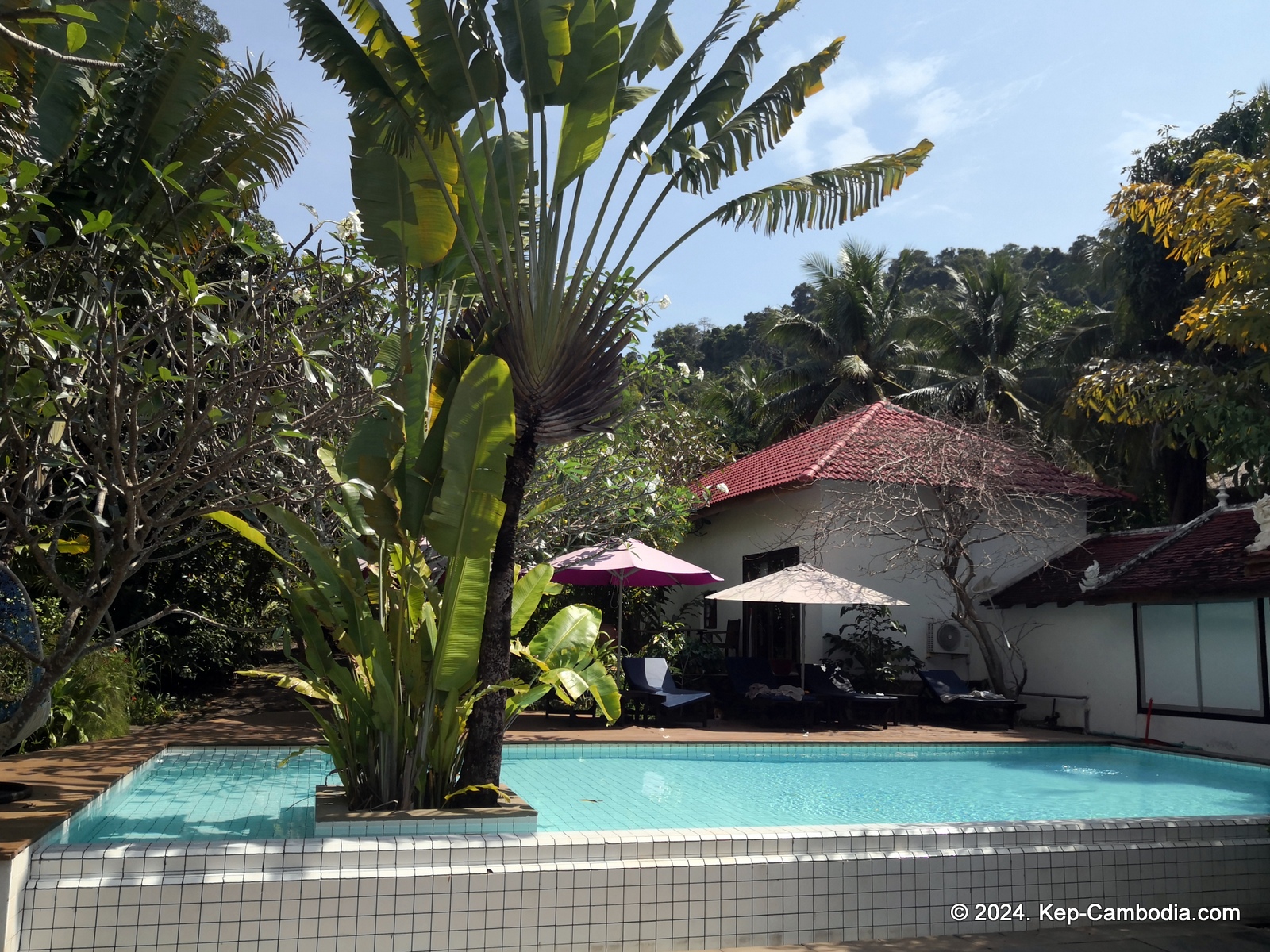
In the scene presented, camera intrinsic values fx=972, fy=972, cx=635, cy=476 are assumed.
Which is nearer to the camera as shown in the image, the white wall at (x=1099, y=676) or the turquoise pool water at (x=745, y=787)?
the turquoise pool water at (x=745, y=787)

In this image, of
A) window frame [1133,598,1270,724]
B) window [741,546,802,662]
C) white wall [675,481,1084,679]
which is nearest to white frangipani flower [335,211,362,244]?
white wall [675,481,1084,679]

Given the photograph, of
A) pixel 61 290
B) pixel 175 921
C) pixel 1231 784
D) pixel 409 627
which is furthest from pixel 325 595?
pixel 1231 784

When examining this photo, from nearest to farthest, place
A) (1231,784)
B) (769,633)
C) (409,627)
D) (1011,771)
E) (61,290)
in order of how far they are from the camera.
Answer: (409,627)
(61,290)
(1231,784)
(1011,771)
(769,633)

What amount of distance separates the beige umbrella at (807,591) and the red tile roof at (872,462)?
1.50 meters

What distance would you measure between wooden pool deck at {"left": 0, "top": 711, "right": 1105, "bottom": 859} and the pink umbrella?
5.69ft

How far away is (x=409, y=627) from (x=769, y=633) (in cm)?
1240

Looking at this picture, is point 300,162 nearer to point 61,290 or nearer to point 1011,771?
point 61,290

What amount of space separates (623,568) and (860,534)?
472 cm

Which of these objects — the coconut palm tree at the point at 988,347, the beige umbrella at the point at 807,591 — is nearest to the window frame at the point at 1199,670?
the beige umbrella at the point at 807,591

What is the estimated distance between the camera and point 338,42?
21.1 ft

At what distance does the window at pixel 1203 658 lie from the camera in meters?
12.8

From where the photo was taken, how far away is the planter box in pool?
5781 millimetres

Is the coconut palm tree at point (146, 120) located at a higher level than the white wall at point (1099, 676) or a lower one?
higher

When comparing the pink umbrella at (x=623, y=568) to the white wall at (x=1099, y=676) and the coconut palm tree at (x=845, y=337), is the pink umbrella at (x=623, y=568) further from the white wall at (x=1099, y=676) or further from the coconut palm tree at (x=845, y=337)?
the coconut palm tree at (x=845, y=337)
